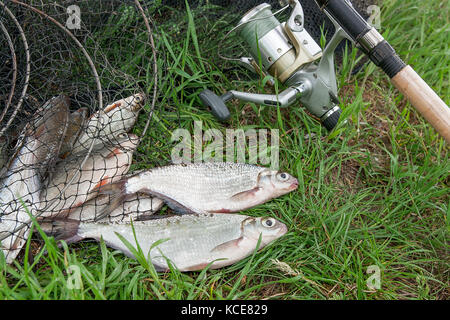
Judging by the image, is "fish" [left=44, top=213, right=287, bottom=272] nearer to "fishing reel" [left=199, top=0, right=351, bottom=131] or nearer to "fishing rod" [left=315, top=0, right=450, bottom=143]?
"fishing reel" [left=199, top=0, right=351, bottom=131]

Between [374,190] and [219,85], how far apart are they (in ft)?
4.57

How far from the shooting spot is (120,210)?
2.71 meters

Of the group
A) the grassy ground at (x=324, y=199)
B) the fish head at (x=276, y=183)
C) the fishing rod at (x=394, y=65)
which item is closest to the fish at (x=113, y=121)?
the grassy ground at (x=324, y=199)

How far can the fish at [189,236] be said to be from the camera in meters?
2.49

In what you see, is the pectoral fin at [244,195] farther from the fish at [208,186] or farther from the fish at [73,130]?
the fish at [73,130]

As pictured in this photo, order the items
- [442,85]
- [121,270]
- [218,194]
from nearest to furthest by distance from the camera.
A: [121,270] < [218,194] < [442,85]

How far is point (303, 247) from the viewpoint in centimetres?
271

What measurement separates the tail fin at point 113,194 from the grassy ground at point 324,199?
7.9 inches

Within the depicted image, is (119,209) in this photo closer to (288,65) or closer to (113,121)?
(113,121)

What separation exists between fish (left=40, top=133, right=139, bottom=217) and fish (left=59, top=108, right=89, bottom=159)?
80mm
